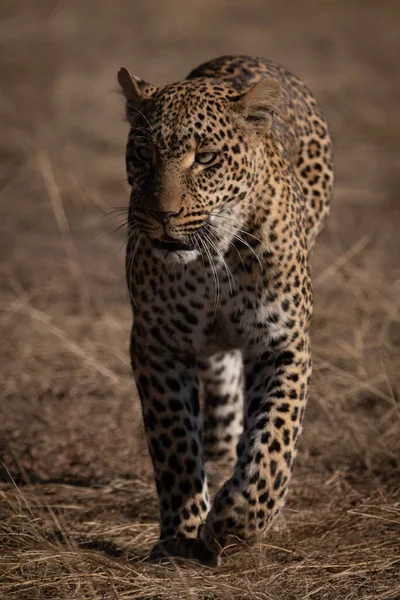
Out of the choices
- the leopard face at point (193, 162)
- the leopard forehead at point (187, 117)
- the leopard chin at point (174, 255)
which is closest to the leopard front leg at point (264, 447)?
the leopard face at point (193, 162)

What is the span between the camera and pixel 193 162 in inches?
232

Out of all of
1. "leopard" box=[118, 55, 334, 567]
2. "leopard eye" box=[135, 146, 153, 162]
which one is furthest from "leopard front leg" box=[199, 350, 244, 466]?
"leopard eye" box=[135, 146, 153, 162]

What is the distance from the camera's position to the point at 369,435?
8328 mm

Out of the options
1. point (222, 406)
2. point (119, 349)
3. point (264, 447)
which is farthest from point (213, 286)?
point (119, 349)

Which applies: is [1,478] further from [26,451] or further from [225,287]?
[225,287]

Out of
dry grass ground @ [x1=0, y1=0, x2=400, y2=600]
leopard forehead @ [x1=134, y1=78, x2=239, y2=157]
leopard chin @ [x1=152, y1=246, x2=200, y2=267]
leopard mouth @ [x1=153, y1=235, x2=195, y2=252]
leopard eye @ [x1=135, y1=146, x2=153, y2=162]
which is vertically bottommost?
dry grass ground @ [x1=0, y1=0, x2=400, y2=600]

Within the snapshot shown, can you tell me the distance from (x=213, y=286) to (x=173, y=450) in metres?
0.94

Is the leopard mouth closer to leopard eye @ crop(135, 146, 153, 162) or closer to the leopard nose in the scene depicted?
the leopard nose

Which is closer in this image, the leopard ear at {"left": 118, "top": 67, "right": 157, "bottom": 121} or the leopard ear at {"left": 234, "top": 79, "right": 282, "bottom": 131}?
the leopard ear at {"left": 234, "top": 79, "right": 282, "bottom": 131}

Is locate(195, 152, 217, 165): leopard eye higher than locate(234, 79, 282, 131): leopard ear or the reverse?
the reverse

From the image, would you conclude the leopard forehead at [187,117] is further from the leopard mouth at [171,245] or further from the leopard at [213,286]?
the leopard mouth at [171,245]

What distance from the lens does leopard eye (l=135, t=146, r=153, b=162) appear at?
5.98m

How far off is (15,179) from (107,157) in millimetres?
1318

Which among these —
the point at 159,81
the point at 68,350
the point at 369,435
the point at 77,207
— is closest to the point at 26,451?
the point at 68,350
